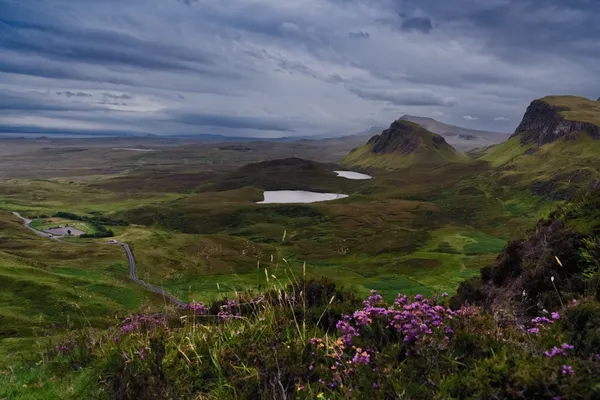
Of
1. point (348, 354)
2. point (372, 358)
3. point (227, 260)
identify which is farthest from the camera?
point (227, 260)

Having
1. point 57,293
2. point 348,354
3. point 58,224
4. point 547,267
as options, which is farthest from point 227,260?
point 348,354

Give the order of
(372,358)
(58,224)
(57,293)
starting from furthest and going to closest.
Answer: (58,224)
(57,293)
(372,358)

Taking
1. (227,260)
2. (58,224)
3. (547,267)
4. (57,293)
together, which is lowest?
(58,224)

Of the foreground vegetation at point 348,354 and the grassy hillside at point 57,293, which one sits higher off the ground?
the foreground vegetation at point 348,354

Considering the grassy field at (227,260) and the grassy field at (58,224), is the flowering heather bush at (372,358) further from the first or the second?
the grassy field at (58,224)

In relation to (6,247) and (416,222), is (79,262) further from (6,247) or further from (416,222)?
(416,222)

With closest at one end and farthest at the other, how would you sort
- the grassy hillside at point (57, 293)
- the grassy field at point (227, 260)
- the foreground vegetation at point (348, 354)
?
the foreground vegetation at point (348, 354), the grassy hillside at point (57, 293), the grassy field at point (227, 260)

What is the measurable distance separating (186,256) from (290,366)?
393ft

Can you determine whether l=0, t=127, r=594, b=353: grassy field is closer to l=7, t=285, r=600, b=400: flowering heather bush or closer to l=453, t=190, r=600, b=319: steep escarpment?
l=453, t=190, r=600, b=319: steep escarpment

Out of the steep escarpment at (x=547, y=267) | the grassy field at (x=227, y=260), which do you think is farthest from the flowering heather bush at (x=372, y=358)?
the grassy field at (x=227, y=260)

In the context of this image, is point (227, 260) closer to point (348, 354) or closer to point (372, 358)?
point (348, 354)

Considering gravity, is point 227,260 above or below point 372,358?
below

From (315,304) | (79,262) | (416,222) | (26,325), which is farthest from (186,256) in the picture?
(315,304)

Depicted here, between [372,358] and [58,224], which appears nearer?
[372,358]
